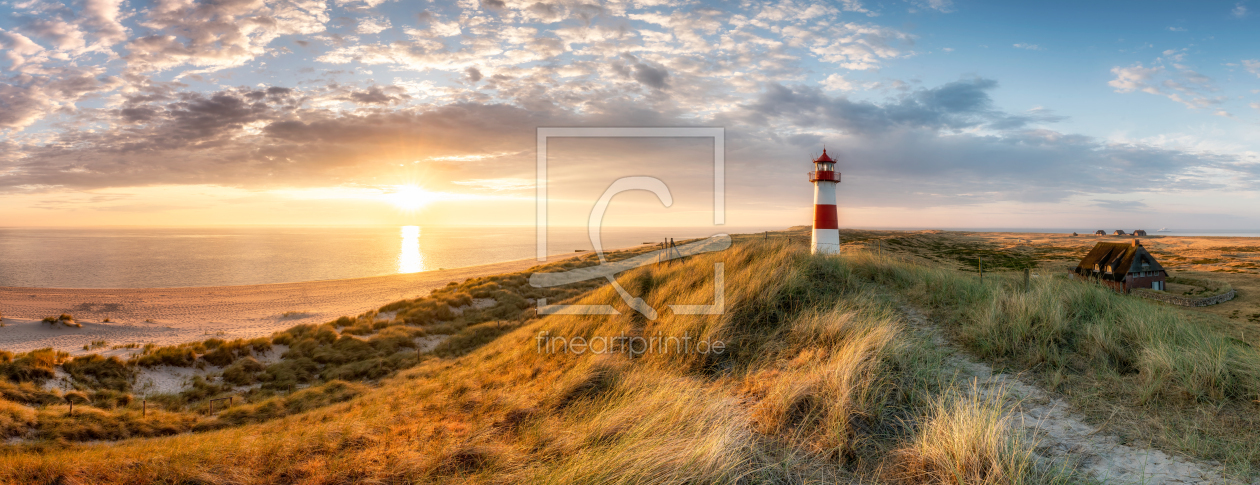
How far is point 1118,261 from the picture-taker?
2636 cm

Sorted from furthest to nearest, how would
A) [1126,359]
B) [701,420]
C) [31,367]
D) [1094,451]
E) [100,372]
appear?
[100,372] < [31,367] < [1126,359] < [701,420] < [1094,451]

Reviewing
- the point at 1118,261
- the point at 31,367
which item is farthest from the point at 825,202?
the point at 31,367

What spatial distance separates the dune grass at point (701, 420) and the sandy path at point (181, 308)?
21.6 m

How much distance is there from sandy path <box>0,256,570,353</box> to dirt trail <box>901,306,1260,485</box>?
31.4 m

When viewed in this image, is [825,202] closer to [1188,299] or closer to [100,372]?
[1188,299]

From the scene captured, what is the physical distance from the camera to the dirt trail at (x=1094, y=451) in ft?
10.9

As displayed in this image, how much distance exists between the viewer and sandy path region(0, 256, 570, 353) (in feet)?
81.5

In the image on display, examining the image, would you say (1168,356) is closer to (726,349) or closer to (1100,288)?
(1100,288)

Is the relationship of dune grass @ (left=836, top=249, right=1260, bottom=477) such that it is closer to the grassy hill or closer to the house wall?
Answer: the grassy hill

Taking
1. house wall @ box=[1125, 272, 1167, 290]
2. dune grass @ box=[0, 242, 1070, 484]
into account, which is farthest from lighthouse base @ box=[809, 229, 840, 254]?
house wall @ box=[1125, 272, 1167, 290]

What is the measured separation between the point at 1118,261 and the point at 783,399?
34.6 m

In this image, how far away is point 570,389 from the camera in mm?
5883

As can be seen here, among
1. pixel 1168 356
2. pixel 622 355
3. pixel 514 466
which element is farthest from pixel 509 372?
pixel 1168 356

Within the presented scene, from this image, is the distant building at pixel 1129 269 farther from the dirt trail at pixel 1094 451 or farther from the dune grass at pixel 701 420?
the dirt trail at pixel 1094 451
